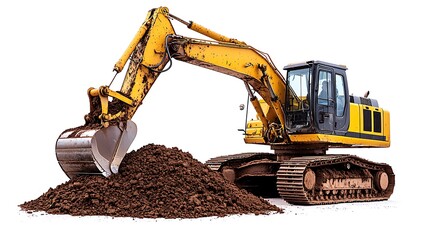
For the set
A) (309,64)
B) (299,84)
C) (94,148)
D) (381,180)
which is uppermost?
(309,64)

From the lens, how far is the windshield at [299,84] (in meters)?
11.6

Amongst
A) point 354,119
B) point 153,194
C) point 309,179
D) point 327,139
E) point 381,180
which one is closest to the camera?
point 153,194

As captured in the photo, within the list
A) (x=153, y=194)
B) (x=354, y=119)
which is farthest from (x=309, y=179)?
(x=153, y=194)

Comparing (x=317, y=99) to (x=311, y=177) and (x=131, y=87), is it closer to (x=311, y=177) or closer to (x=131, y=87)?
(x=311, y=177)

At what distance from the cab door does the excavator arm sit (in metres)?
1.67

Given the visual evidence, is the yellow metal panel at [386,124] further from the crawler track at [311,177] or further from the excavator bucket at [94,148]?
the excavator bucket at [94,148]

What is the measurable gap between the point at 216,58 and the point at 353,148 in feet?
14.2

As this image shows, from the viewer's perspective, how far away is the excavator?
9258 mm

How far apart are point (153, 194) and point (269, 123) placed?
4.24 m

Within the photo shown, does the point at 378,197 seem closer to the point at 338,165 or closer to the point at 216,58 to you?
the point at 338,165

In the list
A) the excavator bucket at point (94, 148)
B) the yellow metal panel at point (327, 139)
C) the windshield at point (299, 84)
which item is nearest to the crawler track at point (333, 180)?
the yellow metal panel at point (327, 139)

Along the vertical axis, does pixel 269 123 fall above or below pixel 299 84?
below

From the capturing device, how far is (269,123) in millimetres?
12375

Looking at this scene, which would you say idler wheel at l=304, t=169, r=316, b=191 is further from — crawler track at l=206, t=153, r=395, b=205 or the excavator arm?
the excavator arm
